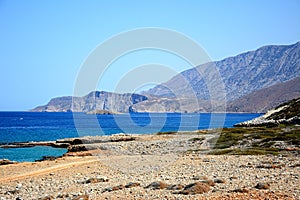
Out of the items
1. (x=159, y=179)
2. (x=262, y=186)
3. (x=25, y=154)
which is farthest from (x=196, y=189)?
(x=25, y=154)

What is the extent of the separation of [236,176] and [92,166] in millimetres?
13167

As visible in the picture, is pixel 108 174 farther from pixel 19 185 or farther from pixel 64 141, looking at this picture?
pixel 64 141

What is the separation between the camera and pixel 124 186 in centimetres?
2069

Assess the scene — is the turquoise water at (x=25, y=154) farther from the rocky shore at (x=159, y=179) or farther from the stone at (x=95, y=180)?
the stone at (x=95, y=180)

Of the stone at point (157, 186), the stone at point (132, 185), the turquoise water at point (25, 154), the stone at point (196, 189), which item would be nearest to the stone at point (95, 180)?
the stone at point (132, 185)

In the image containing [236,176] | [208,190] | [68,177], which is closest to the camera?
[208,190]

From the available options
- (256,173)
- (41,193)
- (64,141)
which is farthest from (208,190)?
(64,141)

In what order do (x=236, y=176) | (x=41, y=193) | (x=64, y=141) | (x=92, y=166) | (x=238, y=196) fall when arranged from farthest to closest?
Result: 1. (x=64, y=141)
2. (x=92, y=166)
3. (x=236, y=176)
4. (x=41, y=193)
5. (x=238, y=196)

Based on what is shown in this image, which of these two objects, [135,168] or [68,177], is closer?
[68,177]

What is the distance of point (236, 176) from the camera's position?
22.4 m

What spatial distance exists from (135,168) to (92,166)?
422 cm

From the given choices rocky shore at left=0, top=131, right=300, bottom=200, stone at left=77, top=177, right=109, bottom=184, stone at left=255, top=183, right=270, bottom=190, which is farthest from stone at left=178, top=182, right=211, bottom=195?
stone at left=77, top=177, right=109, bottom=184

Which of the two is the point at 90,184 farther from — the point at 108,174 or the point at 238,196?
the point at 238,196

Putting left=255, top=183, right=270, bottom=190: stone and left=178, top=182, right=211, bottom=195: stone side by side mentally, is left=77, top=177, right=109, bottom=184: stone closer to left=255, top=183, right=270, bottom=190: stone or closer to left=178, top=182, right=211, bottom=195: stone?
left=178, top=182, right=211, bottom=195: stone
